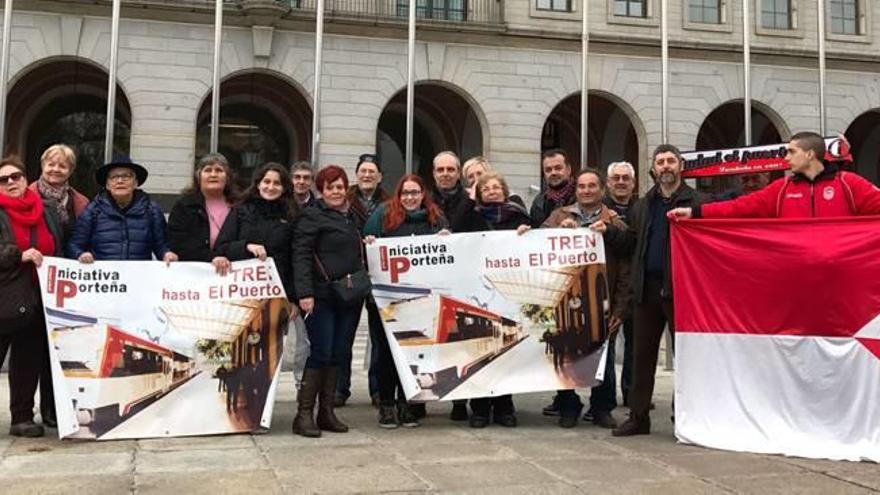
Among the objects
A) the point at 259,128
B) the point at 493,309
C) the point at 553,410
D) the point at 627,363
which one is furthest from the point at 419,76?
the point at 493,309

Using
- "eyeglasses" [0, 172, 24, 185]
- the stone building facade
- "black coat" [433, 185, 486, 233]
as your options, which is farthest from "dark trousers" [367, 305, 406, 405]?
the stone building facade

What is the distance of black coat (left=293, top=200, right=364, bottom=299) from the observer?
5734 millimetres

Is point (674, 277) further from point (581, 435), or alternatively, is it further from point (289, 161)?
point (289, 161)

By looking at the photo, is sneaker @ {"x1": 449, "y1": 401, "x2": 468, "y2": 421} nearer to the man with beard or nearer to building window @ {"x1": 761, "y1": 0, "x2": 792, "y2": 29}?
the man with beard

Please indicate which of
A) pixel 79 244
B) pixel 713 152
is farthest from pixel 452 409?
pixel 713 152

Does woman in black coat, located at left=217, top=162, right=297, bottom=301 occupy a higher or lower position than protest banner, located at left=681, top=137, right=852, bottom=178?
lower

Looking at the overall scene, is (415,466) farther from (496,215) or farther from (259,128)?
(259,128)

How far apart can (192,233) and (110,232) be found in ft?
2.01

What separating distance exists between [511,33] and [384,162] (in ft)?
20.4

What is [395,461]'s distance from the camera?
16.4 feet

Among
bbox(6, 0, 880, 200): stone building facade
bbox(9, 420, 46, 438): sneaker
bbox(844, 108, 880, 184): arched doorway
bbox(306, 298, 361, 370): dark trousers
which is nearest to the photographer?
bbox(9, 420, 46, 438): sneaker

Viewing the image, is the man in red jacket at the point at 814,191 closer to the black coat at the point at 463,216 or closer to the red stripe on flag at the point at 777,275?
the red stripe on flag at the point at 777,275

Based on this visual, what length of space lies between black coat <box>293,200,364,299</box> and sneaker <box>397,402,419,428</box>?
3.97 feet

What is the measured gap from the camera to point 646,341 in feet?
19.7
